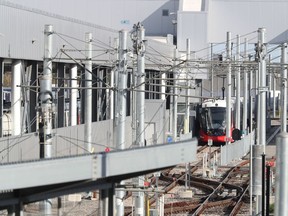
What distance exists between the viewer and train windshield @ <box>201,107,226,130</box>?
164ft

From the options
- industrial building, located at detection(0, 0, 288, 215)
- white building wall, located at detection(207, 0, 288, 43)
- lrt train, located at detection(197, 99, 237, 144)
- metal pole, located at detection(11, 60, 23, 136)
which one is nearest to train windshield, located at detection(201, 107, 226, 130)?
lrt train, located at detection(197, 99, 237, 144)

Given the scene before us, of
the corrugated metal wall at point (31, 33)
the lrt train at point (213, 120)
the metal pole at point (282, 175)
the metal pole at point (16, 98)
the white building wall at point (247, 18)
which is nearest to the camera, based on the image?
the metal pole at point (282, 175)

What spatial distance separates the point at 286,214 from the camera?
1340cm

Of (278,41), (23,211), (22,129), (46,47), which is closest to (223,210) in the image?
(22,129)

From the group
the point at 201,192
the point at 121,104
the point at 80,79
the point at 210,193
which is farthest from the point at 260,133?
the point at 201,192

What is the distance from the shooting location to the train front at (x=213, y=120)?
4981 cm

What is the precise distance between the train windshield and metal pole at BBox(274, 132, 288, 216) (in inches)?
1436

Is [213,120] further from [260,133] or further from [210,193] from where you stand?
[260,133]

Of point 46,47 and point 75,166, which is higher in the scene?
point 46,47

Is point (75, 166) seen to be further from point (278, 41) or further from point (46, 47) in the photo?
point (278, 41)

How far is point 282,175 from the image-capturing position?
44.1 ft

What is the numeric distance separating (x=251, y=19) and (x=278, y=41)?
273 centimetres

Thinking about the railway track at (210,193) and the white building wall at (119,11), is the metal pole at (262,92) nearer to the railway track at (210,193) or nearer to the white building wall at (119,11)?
the railway track at (210,193)

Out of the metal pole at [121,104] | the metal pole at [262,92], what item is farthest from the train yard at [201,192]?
the metal pole at [262,92]
